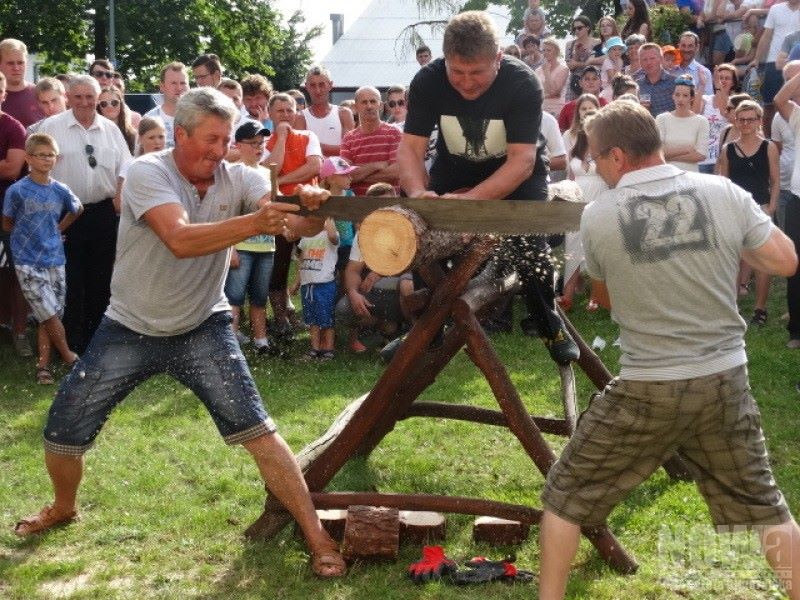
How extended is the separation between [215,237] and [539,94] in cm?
169

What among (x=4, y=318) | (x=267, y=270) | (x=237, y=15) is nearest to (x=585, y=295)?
(x=267, y=270)

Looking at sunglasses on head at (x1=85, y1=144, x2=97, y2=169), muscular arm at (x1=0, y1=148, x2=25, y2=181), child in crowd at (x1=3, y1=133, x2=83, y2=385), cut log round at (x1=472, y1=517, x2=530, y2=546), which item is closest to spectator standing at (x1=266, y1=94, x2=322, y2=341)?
sunglasses on head at (x1=85, y1=144, x2=97, y2=169)

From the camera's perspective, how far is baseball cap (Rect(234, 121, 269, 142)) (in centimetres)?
847

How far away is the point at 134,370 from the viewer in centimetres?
476

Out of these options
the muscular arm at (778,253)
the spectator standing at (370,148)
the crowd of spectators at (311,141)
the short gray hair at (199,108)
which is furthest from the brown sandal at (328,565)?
the spectator standing at (370,148)

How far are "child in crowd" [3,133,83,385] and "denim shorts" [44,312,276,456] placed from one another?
3509mm

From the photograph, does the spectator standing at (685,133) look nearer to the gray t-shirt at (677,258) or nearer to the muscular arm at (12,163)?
the muscular arm at (12,163)

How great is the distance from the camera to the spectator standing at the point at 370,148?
9477mm

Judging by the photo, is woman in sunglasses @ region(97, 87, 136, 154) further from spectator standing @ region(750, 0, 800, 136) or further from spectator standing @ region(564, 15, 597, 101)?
spectator standing @ region(750, 0, 800, 136)

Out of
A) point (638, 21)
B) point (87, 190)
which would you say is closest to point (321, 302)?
point (87, 190)

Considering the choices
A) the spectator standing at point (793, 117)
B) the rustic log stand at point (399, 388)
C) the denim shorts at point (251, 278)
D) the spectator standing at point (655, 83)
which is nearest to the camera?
the rustic log stand at point (399, 388)

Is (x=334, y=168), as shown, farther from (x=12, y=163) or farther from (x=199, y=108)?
(x=199, y=108)

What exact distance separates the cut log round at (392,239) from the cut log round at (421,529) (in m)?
1.20

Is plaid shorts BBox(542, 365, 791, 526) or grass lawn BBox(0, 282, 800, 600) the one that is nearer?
plaid shorts BBox(542, 365, 791, 526)
